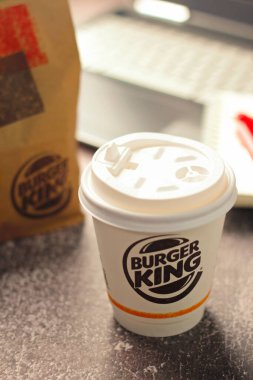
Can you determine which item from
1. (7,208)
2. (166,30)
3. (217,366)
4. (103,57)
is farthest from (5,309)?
(166,30)

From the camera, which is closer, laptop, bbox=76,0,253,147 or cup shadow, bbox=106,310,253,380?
cup shadow, bbox=106,310,253,380

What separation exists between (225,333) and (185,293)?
8cm

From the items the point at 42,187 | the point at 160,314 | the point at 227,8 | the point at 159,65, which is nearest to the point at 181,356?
the point at 160,314

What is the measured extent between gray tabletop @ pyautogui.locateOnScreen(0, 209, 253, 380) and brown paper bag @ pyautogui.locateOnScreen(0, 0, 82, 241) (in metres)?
0.05

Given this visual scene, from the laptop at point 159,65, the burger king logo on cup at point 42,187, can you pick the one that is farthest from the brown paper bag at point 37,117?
the laptop at point 159,65

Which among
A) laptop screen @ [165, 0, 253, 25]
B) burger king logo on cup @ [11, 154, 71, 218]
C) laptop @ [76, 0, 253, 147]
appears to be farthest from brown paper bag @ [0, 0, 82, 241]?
laptop screen @ [165, 0, 253, 25]

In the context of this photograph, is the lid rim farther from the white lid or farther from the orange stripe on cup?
the orange stripe on cup

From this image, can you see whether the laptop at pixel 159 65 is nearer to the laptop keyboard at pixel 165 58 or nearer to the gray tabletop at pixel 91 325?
the laptop keyboard at pixel 165 58

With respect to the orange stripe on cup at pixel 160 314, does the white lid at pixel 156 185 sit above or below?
above

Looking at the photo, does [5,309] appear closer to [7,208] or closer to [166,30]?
[7,208]

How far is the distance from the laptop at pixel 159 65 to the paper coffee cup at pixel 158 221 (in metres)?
0.32

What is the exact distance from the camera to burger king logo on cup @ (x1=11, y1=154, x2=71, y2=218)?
65 cm

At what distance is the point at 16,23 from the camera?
0.58 meters

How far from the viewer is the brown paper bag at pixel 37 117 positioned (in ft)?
1.95
